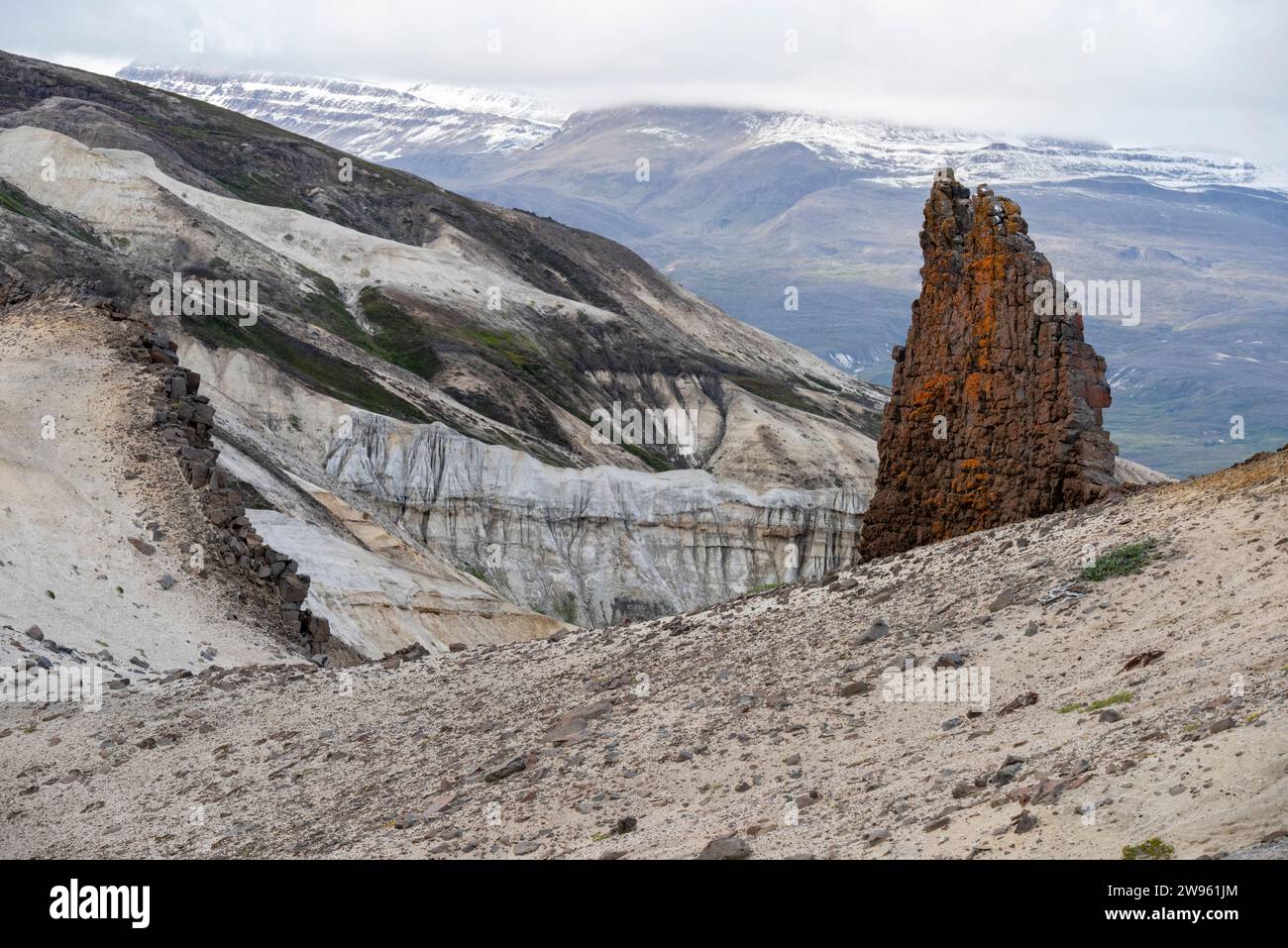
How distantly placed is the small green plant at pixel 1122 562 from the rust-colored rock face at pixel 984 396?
4.90 metres

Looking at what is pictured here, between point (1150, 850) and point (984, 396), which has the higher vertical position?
point (984, 396)

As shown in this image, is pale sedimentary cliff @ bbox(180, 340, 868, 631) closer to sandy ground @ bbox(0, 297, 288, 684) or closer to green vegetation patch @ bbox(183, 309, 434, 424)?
green vegetation patch @ bbox(183, 309, 434, 424)

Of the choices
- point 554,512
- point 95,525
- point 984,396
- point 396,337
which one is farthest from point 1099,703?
point 396,337

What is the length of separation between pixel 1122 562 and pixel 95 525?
1807 centimetres

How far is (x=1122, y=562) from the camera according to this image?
50.8 feet

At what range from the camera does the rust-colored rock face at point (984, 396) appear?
21.4 metres

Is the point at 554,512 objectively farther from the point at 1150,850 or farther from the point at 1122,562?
the point at 1150,850

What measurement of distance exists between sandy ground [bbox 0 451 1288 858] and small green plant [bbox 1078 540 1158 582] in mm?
164

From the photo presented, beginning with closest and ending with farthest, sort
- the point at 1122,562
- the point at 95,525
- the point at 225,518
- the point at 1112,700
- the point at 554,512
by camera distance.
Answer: the point at 1112,700
the point at 1122,562
the point at 95,525
the point at 225,518
the point at 554,512

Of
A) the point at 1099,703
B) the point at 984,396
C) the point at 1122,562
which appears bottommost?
the point at 1099,703

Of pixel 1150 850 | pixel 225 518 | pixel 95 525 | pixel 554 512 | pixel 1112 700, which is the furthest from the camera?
pixel 554 512

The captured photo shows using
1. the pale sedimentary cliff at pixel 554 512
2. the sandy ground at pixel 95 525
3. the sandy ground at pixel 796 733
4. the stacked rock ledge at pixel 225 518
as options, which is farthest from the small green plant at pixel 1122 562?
the pale sedimentary cliff at pixel 554 512

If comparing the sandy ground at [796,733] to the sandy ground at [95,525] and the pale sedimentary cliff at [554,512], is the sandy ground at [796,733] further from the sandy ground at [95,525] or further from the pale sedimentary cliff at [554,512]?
the pale sedimentary cliff at [554,512]

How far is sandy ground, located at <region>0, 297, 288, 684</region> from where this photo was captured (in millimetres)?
23875
